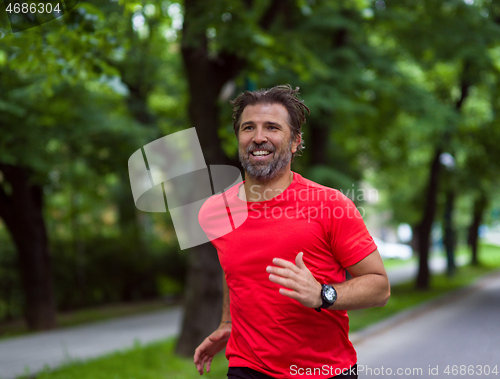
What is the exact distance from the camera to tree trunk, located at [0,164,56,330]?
1278 centimetres

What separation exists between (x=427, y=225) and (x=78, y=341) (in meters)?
12.9

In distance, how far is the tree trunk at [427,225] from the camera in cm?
1939

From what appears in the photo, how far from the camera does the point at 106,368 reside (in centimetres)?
720

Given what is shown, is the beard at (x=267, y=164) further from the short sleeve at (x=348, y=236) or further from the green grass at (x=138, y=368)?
the green grass at (x=138, y=368)

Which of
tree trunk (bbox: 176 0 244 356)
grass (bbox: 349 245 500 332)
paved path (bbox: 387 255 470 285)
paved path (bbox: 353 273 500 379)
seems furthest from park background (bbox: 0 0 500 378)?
paved path (bbox: 353 273 500 379)

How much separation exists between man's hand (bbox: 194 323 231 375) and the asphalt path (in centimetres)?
518

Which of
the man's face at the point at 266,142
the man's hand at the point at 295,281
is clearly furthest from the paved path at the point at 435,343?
the man's hand at the point at 295,281

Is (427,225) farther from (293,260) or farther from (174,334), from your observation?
(293,260)

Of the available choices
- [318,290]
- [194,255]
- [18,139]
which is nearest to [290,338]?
[318,290]

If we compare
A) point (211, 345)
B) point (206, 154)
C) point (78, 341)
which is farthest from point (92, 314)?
point (211, 345)

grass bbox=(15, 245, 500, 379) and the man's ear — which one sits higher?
the man's ear

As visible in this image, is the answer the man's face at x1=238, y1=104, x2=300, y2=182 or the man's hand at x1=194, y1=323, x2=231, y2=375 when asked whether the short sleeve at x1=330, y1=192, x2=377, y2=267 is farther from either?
the man's hand at x1=194, y1=323, x2=231, y2=375

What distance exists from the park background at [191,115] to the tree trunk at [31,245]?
0.11 feet

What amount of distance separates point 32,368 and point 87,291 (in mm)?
9126
